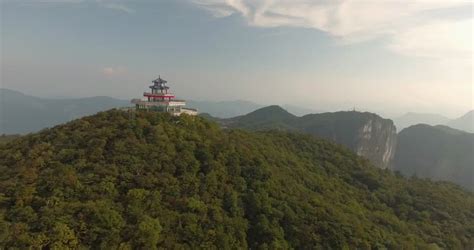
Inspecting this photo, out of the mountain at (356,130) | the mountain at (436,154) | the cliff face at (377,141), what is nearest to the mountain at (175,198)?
the mountain at (356,130)

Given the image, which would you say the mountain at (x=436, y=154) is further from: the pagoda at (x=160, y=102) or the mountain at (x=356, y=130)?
the pagoda at (x=160, y=102)

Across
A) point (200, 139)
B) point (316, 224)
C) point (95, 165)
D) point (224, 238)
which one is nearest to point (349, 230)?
point (316, 224)

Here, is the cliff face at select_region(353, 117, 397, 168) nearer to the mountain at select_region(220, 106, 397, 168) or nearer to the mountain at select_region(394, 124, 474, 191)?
the mountain at select_region(220, 106, 397, 168)

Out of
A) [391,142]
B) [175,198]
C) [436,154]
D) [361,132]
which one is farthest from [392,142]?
[175,198]

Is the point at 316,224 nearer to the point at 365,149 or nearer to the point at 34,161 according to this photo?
the point at 34,161

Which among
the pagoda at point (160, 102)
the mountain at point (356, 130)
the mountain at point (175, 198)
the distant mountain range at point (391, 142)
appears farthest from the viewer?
the mountain at point (356, 130)

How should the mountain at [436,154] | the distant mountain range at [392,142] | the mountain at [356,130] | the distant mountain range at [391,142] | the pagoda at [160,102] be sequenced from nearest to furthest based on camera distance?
1. the pagoda at [160,102]
2. the mountain at [436,154]
3. the distant mountain range at [392,142]
4. the distant mountain range at [391,142]
5. the mountain at [356,130]
